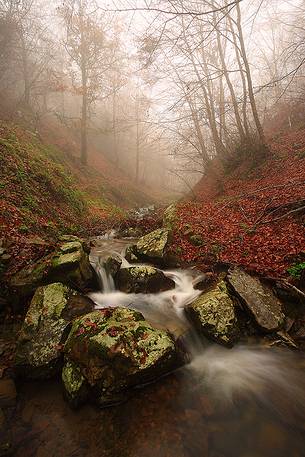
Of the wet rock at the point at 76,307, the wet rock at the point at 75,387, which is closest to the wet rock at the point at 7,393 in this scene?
the wet rock at the point at 75,387

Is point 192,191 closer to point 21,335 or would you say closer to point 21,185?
point 21,185

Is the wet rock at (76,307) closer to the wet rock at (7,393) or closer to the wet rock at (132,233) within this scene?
the wet rock at (7,393)

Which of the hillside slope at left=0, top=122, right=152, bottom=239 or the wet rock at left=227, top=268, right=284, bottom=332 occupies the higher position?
the hillside slope at left=0, top=122, right=152, bottom=239

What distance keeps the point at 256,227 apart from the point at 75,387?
5505mm

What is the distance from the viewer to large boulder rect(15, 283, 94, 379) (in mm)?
4055

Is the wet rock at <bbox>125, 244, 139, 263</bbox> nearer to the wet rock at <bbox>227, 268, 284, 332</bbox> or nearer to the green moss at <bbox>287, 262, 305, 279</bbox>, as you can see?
the wet rock at <bbox>227, 268, 284, 332</bbox>

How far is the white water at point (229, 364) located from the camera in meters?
4.09

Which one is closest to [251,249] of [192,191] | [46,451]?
[46,451]

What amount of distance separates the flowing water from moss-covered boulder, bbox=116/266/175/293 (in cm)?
149

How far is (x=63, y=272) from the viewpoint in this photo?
5.54 meters

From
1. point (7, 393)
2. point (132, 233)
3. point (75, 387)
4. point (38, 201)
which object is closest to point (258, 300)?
point (75, 387)

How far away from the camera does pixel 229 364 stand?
4.53 meters

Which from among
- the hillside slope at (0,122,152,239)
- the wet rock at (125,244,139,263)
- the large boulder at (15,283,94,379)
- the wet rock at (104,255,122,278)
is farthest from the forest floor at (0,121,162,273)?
the wet rock at (125,244,139,263)

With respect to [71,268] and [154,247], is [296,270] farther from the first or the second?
[71,268]
